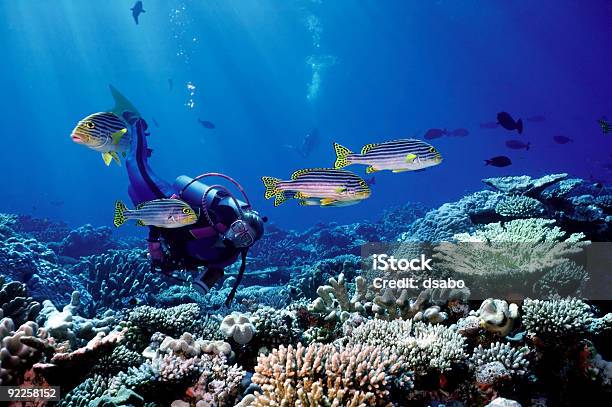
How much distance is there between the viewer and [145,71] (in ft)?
290

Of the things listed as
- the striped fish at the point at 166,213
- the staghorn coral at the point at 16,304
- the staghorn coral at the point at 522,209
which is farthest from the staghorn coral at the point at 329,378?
the staghorn coral at the point at 522,209

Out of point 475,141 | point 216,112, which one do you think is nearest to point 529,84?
point 475,141

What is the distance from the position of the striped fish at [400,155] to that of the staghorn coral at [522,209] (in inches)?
150

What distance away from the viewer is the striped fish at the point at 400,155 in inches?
150

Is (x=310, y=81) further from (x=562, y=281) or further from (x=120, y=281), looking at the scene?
(x=562, y=281)

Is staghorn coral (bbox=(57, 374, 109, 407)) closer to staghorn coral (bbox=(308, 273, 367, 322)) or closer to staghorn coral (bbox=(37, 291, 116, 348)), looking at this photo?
staghorn coral (bbox=(37, 291, 116, 348))

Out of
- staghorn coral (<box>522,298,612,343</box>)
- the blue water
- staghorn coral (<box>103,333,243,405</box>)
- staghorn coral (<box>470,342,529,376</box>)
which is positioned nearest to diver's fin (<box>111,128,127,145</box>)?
staghorn coral (<box>103,333,243,405</box>)

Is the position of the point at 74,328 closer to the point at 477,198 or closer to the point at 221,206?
the point at 221,206

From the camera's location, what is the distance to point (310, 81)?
87.3 meters

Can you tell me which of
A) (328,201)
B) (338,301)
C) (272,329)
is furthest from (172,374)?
(338,301)

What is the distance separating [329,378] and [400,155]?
2.30 metres

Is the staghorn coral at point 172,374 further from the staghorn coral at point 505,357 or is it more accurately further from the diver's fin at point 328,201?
the staghorn coral at point 505,357

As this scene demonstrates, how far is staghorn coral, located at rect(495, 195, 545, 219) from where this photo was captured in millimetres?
6648

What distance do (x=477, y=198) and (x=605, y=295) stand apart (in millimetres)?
4881
